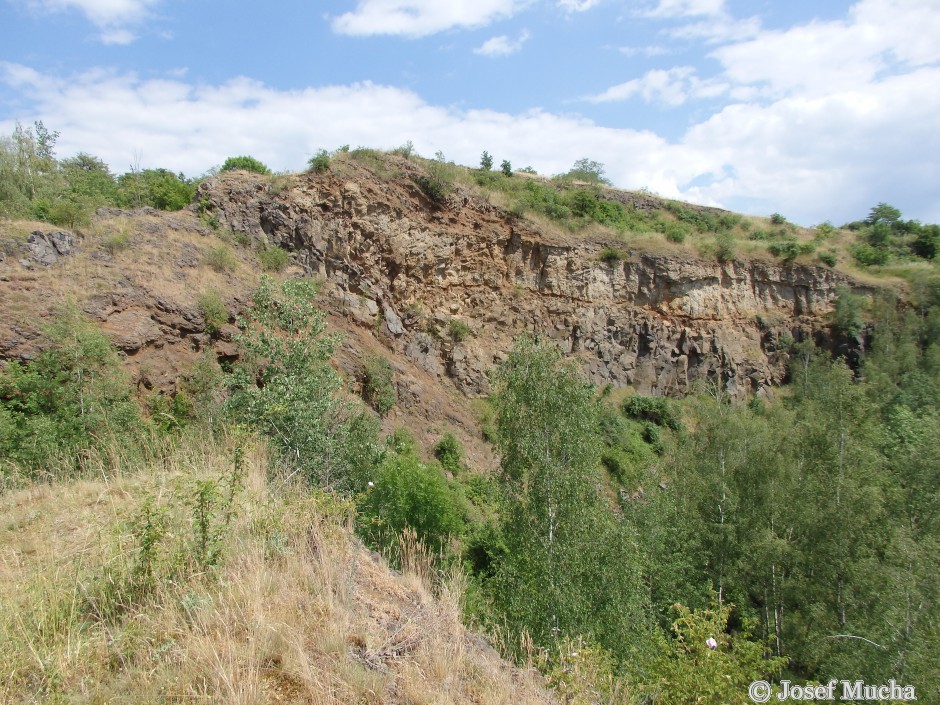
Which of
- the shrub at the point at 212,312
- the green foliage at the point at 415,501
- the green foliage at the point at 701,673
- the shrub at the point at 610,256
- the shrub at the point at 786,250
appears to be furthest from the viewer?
the shrub at the point at 786,250

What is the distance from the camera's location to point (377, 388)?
70.2 feet

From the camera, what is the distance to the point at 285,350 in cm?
1130

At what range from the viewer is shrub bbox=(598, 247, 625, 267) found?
1282 inches

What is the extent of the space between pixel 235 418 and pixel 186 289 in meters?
9.12

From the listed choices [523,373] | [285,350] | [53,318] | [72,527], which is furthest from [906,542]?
[53,318]

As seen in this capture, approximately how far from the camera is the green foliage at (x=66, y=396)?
10.2m

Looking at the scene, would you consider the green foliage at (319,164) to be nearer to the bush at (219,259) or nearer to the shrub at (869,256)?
the bush at (219,259)

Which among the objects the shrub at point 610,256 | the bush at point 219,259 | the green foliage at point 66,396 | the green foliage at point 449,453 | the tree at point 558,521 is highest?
the shrub at point 610,256

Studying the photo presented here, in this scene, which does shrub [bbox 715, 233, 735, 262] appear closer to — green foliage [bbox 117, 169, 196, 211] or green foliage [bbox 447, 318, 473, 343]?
green foliage [bbox 447, 318, 473, 343]

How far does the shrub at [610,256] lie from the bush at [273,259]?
18.4 meters

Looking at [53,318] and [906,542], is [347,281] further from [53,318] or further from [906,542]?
[906,542]

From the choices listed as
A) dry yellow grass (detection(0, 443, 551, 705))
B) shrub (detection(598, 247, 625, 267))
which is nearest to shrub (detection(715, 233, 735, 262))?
shrub (detection(598, 247, 625, 267))

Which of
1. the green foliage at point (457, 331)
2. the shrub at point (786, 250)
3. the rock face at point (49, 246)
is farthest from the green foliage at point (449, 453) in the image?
the shrub at point (786, 250)

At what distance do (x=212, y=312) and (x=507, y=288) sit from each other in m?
16.5
